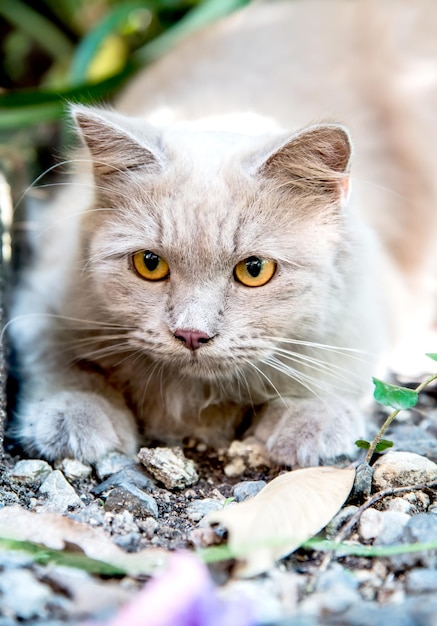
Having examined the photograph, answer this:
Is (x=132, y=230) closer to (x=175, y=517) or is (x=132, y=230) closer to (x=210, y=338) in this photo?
(x=210, y=338)

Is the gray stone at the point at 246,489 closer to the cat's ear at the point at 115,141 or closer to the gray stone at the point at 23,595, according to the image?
the gray stone at the point at 23,595

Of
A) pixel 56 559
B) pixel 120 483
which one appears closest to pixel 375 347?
pixel 120 483

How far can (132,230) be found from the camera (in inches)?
66.1

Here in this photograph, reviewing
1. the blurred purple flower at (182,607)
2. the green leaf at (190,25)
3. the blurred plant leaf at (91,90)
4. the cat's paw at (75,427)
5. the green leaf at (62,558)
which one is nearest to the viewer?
the blurred purple flower at (182,607)

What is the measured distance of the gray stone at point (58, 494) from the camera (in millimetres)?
1456

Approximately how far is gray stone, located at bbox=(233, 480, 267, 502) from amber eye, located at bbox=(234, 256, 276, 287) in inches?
17.8

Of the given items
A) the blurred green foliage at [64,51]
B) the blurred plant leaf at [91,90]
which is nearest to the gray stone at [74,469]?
the blurred plant leaf at [91,90]

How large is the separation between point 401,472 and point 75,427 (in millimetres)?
755

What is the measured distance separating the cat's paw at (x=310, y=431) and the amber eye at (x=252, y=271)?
0.36m

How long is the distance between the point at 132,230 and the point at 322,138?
496mm

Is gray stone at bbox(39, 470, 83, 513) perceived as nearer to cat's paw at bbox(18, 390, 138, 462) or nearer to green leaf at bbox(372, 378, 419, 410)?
cat's paw at bbox(18, 390, 138, 462)

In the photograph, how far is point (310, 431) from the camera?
66.5 inches

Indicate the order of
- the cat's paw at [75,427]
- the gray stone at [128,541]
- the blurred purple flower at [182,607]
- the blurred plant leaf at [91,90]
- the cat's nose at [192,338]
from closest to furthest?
the blurred purple flower at [182,607], the gray stone at [128,541], the cat's nose at [192,338], the cat's paw at [75,427], the blurred plant leaf at [91,90]

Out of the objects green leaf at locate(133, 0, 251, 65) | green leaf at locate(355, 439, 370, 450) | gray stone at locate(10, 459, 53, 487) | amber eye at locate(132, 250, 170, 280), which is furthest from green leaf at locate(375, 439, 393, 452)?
green leaf at locate(133, 0, 251, 65)
